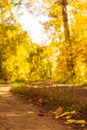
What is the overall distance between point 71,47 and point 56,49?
4.32 ft

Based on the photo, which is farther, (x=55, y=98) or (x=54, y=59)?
(x=54, y=59)

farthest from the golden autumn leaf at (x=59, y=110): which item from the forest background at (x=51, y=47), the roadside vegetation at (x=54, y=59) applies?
the forest background at (x=51, y=47)

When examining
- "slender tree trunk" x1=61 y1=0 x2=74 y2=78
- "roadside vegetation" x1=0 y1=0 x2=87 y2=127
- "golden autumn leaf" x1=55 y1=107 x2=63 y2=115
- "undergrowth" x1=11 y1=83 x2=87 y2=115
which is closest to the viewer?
"golden autumn leaf" x1=55 y1=107 x2=63 y2=115

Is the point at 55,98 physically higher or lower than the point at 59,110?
lower

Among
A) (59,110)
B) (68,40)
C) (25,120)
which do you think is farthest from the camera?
(68,40)

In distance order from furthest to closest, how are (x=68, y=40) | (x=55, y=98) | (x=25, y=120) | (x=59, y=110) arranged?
(x=68, y=40) → (x=55, y=98) → (x=59, y=110) → (x=25, y=120)

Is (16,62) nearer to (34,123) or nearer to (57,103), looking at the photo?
(57,103)

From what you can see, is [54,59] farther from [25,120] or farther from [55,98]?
[25,120]

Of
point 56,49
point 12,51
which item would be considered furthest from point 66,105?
point 12,51

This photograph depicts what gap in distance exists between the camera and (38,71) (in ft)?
120

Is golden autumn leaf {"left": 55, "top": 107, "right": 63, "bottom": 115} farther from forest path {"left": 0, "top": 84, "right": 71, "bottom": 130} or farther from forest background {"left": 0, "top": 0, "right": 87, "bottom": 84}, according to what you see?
forest background {"left": 0, "top": 0, "right": 87, "bottom": 84}

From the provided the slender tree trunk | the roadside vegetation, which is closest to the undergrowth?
the roadside vegetation

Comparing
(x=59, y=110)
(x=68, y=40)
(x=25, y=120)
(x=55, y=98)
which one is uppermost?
(x=68, y=40)

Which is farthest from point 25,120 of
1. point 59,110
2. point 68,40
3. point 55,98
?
point 68,40
